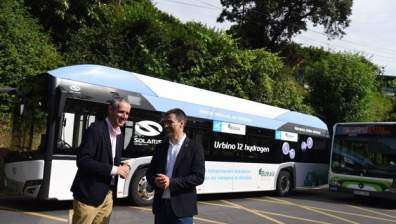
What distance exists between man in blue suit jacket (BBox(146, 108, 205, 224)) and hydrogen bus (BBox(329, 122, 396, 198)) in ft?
40.0

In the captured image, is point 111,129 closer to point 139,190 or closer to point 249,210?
point 139,190

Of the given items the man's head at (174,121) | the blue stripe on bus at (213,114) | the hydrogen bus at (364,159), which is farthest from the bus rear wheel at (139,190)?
the hydrogen bus at (364,159)

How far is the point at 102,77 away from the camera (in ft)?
36.7

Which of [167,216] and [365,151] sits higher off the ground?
[365,151]

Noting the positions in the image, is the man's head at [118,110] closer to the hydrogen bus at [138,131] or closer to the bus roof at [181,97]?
the hydrogen bus at [138,131]

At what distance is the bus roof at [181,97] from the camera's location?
10984 millimetres

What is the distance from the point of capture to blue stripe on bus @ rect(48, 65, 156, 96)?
10.5 metres

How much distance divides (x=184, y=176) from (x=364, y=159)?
→ 12.9 m

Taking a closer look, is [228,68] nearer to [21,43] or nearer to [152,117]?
[21,43]

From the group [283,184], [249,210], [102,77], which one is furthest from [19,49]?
[249,210]

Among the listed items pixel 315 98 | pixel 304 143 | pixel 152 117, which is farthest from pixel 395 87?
pixel 152 117

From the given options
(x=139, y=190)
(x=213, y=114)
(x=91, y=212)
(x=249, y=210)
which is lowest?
(x=249, y=210)

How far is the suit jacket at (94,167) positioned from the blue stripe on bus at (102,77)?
566 centimetres

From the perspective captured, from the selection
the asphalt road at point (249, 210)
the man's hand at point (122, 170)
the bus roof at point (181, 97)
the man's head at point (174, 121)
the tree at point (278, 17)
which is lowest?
the asphalt road at point (249, 210)
